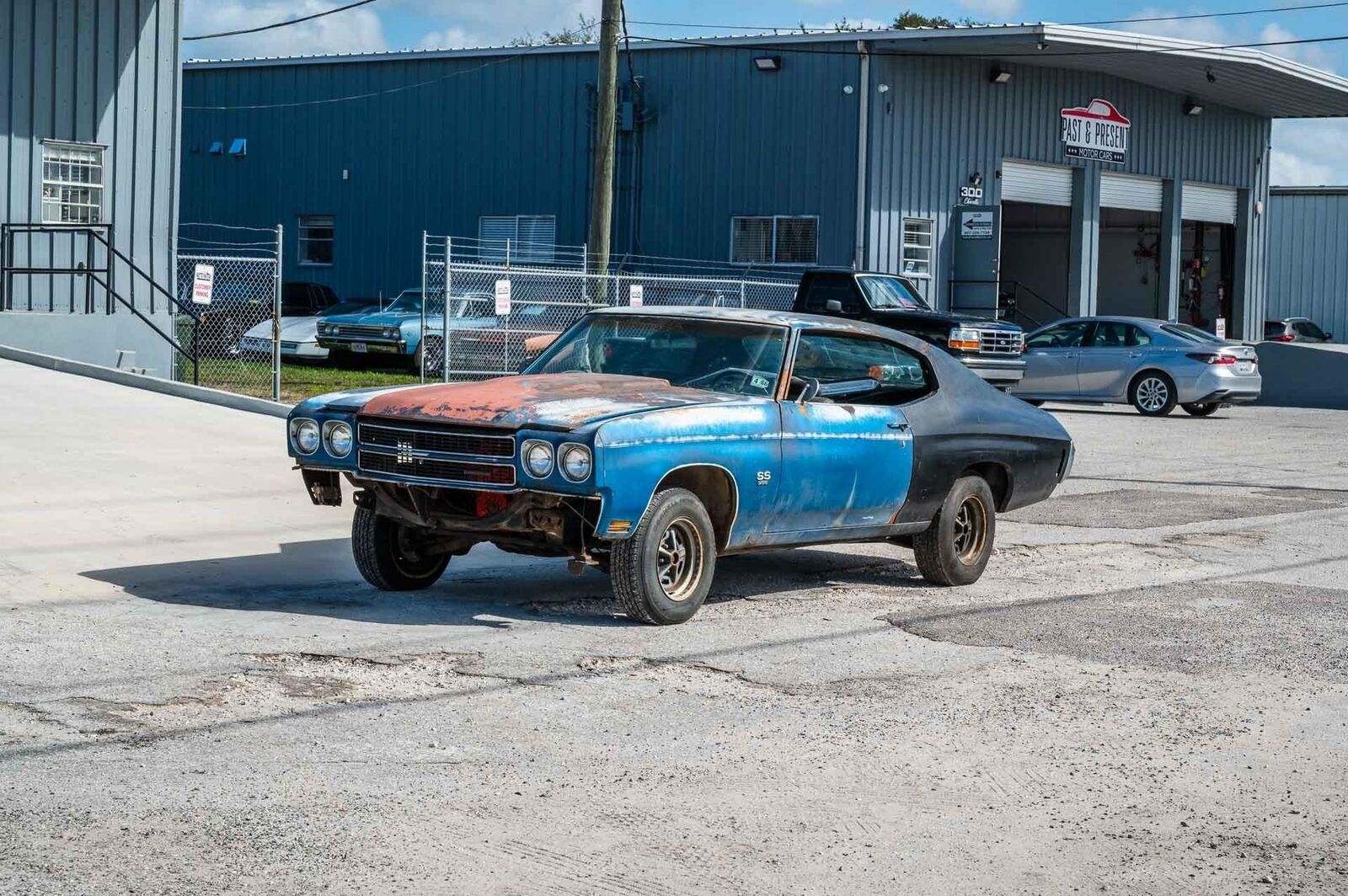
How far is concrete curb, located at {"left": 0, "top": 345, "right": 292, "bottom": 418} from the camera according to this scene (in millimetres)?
17172

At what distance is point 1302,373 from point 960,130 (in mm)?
8614

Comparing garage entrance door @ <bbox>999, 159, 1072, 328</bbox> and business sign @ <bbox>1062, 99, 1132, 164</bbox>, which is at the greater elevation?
business sign @ <bbox>1062, 99, 1132, 164</bbox>

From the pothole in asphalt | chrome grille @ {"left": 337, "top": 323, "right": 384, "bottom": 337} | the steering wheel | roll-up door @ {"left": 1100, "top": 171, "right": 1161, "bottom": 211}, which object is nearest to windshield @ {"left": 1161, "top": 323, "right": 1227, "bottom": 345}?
the pothole in asphalt

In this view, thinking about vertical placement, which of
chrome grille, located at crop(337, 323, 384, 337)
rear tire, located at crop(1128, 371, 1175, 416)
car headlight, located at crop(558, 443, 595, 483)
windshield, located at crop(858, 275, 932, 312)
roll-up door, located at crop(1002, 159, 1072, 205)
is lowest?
car headlight, located at crop(558, 443, 595, 483)

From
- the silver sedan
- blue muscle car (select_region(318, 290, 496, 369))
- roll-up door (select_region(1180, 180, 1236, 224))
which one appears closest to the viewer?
the silver sedan

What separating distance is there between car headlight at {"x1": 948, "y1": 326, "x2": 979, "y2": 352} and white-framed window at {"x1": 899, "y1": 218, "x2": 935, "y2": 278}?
958 cm

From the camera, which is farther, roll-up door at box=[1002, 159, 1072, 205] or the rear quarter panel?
roll-up door at box=[1002, 159, 1072, 205]

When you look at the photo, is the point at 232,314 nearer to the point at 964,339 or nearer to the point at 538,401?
the point at 964,339

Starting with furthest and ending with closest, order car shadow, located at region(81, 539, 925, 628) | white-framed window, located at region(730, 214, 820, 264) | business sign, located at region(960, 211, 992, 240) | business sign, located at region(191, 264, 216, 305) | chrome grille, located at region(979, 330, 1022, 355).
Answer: business sign, located at region(960, 211, 992, 240)
white-framed window, located at region(730, 214, 820, 264)
chrome grille, located at region(979, 330, 1022, 355)
business sign, located at region(191, 264, 216, 305)
car shadow, located at region(81, 539, 925, 628)

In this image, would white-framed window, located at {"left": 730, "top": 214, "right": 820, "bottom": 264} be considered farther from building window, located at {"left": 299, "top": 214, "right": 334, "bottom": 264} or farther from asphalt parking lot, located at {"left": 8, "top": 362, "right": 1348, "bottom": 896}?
asphalt parking lot, located at {"left": 8, "top": 362, "right": 1348, "bottom": 896}

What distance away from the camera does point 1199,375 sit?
977 inches

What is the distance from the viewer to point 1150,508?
46.2 ft

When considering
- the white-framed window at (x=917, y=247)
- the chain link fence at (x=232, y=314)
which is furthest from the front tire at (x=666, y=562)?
the white-framed window at (x=917, y=247)

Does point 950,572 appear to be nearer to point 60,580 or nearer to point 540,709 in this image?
point 540,709
